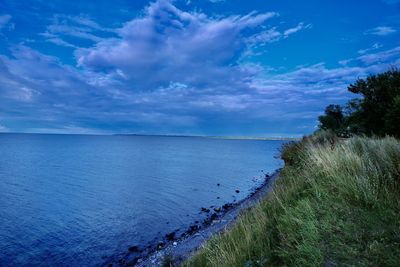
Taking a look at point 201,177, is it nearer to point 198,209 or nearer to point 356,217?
point 198,209

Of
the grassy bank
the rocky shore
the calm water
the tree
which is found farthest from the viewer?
the tree

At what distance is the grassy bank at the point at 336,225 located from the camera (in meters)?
3.96

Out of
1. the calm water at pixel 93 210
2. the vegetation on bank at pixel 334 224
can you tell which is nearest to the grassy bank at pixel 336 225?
the vegetation on bank at pixel 334 224

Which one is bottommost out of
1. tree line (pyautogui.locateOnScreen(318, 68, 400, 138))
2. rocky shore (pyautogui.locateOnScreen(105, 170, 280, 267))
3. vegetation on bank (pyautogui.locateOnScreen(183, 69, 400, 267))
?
rocky shore (pyautogui.locateOnScreen(105, 170, 280, 267))

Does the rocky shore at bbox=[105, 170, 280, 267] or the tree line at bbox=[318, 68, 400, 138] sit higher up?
the tree line at bbox=[318, 68, 400, 138]

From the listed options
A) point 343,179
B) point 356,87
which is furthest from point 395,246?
point 356,87

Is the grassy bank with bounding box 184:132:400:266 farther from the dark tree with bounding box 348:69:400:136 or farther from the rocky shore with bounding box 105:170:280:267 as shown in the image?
the dark tree with bounding box 348:69:400:136

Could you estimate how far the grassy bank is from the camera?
3.96 m

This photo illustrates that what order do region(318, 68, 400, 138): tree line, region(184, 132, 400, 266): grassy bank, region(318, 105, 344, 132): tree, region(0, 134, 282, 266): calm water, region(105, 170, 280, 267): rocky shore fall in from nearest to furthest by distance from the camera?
region(184, 132, 400, 266): grassy bank → region(105, 170, 280, 267): rocky shore → region(0, 134, 282, 266): calm water → region(318, 68, 400, 138): tree line → region(318, 105, 344, 132): tree

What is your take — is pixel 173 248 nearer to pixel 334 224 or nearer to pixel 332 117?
pixel 334 224

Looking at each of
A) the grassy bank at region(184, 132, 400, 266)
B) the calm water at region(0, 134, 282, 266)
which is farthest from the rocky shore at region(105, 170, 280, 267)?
the grassy bank at region(184, 132, 400, 266)

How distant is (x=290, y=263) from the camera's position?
4.62 m

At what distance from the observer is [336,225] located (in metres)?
4.70

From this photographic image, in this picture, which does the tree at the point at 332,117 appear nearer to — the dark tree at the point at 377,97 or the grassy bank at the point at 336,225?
the dark tree at the point at 377,97
